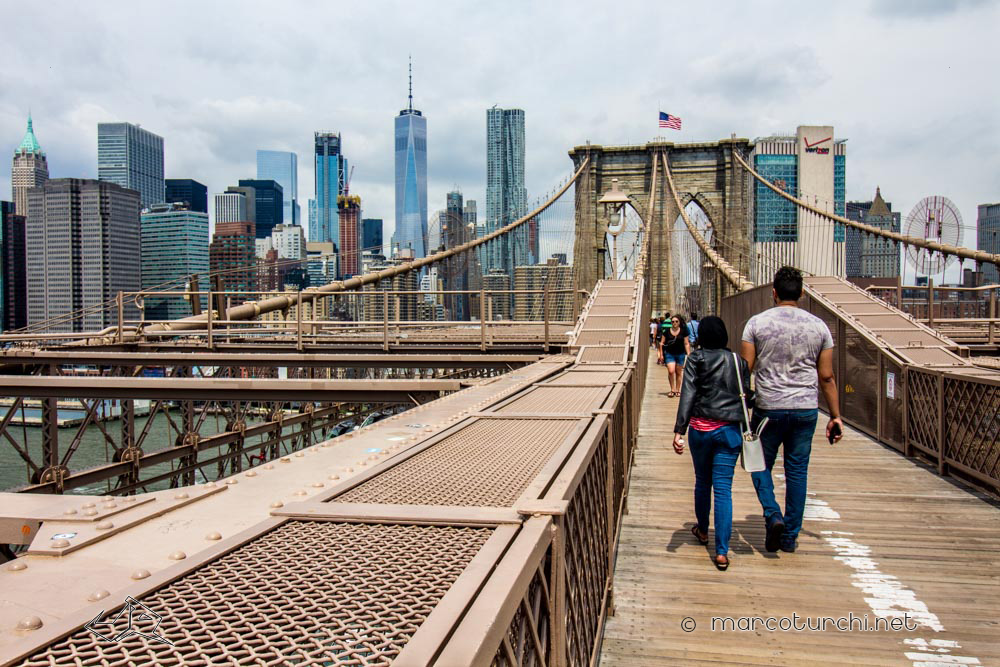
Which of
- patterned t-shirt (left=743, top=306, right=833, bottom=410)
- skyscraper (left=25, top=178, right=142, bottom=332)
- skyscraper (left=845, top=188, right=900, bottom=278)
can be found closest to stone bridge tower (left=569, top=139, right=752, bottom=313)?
patterned t-shirt (left=743, top=306, right=833, bottom=410)

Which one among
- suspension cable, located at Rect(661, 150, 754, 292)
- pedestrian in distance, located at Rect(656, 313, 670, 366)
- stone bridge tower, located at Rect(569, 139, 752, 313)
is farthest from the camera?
stone bridge tower, located at Rect(569, 139, 752, 313)

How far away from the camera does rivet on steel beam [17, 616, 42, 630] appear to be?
1552 mm

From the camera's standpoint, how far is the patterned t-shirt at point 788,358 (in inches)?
172

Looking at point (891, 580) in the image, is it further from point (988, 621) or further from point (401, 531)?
point (401, 531)

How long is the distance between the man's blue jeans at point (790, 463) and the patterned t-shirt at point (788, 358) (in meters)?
0.07

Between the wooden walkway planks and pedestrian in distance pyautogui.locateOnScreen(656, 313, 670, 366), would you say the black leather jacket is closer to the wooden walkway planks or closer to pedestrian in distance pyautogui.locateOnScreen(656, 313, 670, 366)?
the wooden walkway planks

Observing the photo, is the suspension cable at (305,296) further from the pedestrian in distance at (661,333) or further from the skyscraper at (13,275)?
the skyscraper at (13,275)

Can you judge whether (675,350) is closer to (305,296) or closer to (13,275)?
(305,296)

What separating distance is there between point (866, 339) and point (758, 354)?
437 centimetres

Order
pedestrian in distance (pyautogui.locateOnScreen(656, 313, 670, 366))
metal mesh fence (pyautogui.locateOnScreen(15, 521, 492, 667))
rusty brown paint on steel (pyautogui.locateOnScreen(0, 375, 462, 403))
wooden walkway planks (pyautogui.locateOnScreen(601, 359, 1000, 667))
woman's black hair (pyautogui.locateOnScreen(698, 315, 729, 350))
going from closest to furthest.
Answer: metal mesh fence (pyautogui.locateOnScreen(15, 521, 492, 667))
wooden walkway planks (pyautogui.locateOnScreen(601, 359, 1000, 667))
woman's black hair (pyautogui.locateOnScreen(698, 315, 729, 350))
rusty brown paint on steel (pyautogui.locateOnScreen(0, 375, 462, 403))
pedestrian in distance (pyautogui.locateOnScreen(656, 313, 670, 366))

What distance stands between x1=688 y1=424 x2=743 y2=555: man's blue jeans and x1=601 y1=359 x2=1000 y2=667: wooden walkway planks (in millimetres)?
247

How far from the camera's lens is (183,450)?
46.2ft

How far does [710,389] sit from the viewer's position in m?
4.14

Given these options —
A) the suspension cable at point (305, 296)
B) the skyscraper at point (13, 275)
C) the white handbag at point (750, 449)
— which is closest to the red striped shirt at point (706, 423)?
the white handbag at point (750, 449)
